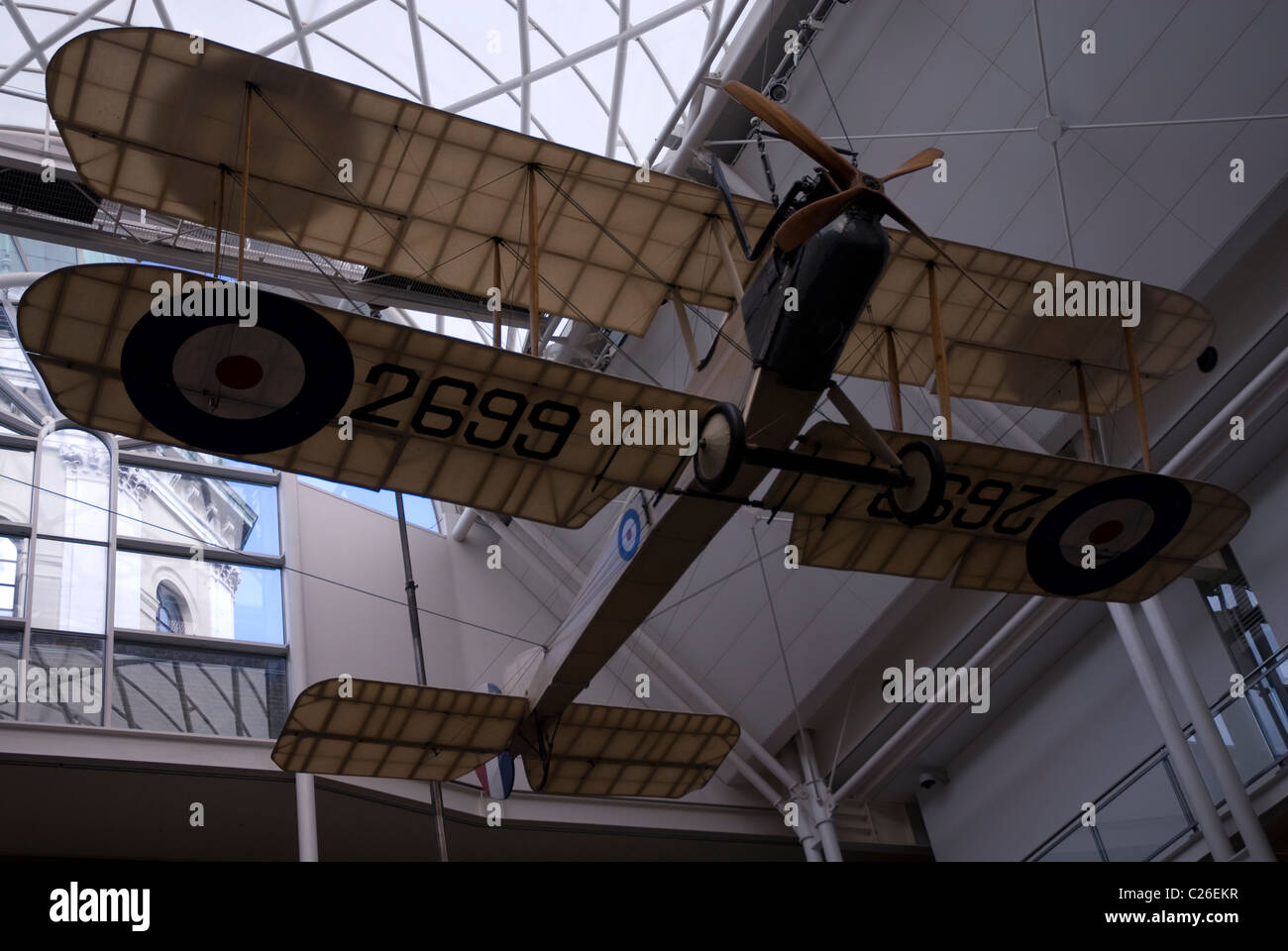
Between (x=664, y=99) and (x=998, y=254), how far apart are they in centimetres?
844

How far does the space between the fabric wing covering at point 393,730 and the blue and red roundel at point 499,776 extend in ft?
2.63

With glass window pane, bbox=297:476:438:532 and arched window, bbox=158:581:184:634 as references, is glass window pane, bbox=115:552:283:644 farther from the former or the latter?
glass window pane, bbox=297:476:438:532

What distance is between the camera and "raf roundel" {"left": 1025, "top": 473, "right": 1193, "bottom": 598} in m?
10.3

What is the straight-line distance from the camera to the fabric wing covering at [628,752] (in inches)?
479

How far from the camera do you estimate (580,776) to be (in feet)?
40.2

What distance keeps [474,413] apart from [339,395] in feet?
3.14

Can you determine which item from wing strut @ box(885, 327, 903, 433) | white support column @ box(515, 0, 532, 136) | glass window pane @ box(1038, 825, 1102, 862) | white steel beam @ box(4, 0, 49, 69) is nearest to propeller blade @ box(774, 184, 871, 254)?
wing strut @ box(885, 327, 903, 433)

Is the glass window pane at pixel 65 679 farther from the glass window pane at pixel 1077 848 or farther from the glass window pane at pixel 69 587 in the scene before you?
the glass window pane at pixel 1077 848

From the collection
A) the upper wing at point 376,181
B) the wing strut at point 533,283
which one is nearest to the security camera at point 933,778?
the upper wing at point 376,181

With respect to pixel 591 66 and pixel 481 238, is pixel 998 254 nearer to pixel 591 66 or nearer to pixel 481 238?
pixel 481 238

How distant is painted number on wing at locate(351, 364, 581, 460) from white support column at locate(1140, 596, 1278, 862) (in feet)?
22.1

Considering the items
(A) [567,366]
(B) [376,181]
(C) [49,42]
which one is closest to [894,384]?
(A) [567,366]
